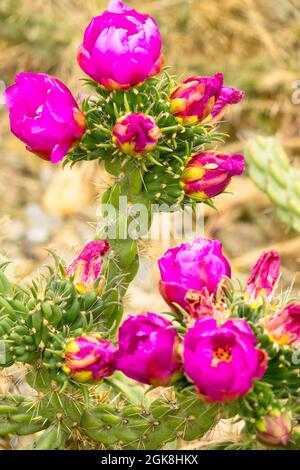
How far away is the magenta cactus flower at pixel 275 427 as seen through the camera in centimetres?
108

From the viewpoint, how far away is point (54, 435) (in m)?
1.30

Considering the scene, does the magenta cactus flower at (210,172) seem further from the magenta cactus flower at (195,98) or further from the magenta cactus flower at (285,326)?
the magenta cactus flower at (285,326)

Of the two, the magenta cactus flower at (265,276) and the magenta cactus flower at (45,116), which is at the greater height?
the magenta cactus flower at (45,116)

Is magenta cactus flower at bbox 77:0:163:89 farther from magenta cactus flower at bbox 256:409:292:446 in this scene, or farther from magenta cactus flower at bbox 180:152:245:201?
magenta cactus flower at bbox 256:409:292:446

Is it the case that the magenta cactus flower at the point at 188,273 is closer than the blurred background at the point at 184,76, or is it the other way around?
the magenta cactus flower at the point at 188,273

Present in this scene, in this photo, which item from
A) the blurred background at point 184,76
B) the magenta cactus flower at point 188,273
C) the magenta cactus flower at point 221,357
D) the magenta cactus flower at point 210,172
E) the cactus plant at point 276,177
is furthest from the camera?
the blurred background at point 184,76

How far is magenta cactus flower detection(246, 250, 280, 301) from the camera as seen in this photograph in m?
1.18

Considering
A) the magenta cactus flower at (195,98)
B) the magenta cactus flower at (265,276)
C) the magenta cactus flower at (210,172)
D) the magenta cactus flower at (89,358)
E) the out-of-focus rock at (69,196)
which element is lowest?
the magenta cactus flower at (89,358)

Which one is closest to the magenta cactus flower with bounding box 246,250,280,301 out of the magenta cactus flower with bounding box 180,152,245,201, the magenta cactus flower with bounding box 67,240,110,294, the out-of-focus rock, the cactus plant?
the magenta cactus flower with bounding box 180,152,245,201

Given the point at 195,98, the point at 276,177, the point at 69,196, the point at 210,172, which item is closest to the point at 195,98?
the point at 195,98

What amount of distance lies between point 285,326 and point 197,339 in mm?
138

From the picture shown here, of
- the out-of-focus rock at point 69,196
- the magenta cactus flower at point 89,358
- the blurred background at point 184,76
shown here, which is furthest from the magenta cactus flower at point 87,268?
the out-of-focus rock at point 69,196
